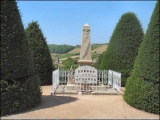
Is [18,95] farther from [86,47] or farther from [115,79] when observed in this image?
[86,47]

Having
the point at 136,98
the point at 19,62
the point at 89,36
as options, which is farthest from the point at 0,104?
the point at 89,36

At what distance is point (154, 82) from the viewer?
23.5 feet

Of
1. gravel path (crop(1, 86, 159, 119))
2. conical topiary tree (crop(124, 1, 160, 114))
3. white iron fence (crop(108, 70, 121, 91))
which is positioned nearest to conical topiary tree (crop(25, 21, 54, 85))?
white iron fence (crop(108, 70, 121, 91))

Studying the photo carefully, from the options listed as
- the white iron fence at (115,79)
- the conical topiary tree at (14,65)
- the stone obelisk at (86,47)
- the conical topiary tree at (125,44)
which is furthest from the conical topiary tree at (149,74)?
the conical topiary tree at (125,44)

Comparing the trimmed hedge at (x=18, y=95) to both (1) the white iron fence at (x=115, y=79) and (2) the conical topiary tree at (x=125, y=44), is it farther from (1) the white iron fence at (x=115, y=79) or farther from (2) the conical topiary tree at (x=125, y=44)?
(2) the conical topiary tree at (x=125, y=44)

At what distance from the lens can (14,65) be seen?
7.03 meters

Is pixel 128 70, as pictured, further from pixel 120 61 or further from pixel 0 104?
pixel 0 104

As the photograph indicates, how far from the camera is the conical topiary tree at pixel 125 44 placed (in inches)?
583

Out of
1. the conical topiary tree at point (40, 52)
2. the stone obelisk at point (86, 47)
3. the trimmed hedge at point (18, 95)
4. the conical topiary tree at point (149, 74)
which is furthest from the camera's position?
the conical topiary tree at point (40, 52)

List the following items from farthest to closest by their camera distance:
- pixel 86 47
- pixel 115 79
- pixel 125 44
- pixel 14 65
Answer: pixel 125 44 → pixel 86 47 → pixel 115 79 → pixel 14 65

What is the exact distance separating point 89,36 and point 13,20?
721 centimetres

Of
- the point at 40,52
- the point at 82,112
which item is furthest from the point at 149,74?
the point at 40,52

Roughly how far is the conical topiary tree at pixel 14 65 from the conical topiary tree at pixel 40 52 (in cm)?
787

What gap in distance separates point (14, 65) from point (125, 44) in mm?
9700
